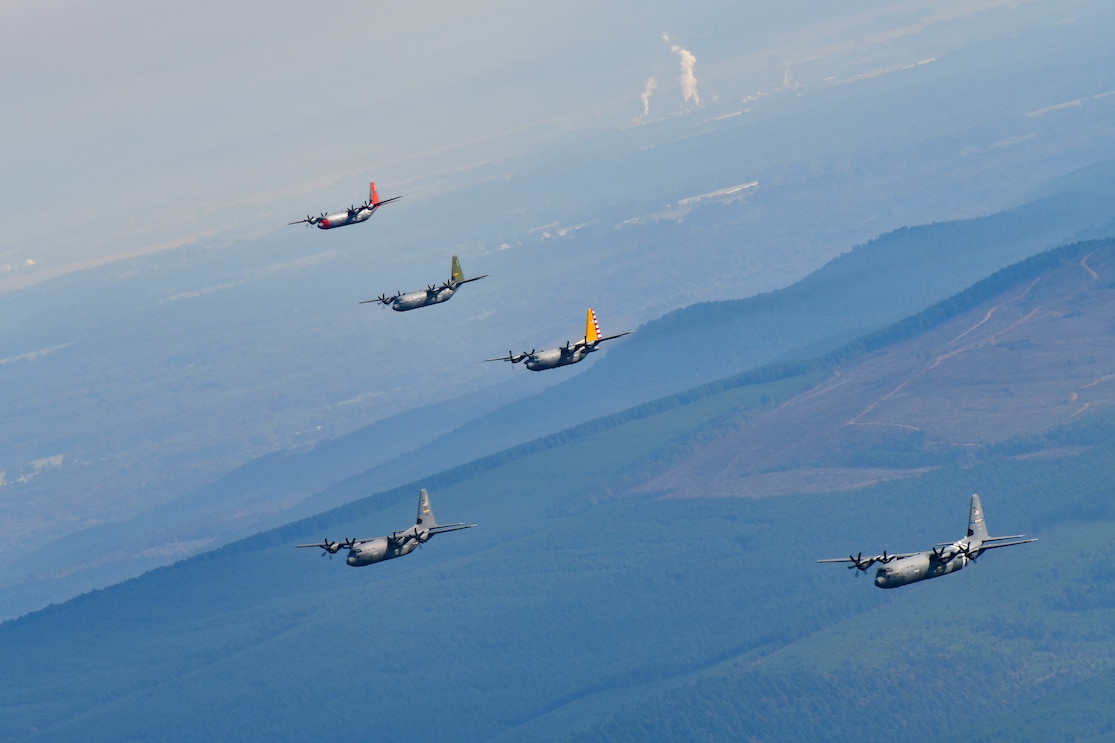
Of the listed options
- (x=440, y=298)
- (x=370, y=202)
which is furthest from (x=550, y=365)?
(x=370, y=202)

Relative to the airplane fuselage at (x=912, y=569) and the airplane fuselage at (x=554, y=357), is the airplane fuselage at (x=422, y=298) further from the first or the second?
the airplane fuselage at (x=912, y=569)

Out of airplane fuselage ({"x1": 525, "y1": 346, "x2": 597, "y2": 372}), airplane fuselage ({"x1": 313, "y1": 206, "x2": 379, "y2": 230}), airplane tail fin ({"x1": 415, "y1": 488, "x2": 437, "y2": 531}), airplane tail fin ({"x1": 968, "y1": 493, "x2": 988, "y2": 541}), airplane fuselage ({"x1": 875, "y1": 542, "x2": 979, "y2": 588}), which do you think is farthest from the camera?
airplane fuselage ({"x1": 313, "y1": 206, "x2": 379, "y2": 230})

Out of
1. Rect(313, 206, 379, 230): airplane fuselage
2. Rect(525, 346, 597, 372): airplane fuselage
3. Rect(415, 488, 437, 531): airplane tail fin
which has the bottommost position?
Rect(415, 488, 437, 531): airplane tail fin

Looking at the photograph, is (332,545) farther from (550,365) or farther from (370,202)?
(370,202)

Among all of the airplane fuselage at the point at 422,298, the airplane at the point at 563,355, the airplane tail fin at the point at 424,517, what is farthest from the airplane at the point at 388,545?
the airplane fuselage at the point at 422,298

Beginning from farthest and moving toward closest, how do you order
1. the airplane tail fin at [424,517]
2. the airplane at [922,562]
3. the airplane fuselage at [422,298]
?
the airplane fuselage at [422,298]
the airplane tail fin at [424,517]
the airplane at [922,562]

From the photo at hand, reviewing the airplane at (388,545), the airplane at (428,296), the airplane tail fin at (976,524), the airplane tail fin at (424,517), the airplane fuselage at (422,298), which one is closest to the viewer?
the airplane tail fin at (976,524)

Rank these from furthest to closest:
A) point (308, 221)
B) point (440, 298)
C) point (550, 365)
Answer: point (308, 221) < point (440, 298) < point (550, 365)

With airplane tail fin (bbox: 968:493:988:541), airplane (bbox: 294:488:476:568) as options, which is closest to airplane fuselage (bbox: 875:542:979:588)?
airplane tail fin (bbox: 968:493:988:541)

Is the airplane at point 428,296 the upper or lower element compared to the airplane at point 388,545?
upper

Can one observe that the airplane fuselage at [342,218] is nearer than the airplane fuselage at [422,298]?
No

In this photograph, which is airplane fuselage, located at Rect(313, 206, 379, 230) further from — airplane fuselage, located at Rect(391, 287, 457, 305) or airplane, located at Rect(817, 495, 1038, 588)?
airplane, located at Rect(817, 495, 1038, 588)
